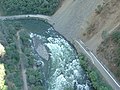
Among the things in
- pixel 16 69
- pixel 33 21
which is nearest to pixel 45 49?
pixel 16 69

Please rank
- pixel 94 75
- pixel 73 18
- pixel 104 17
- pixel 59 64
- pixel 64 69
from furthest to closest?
pixel 73 18 < pixel 104 17 < pixel 59 64 < pixel 64 69 < pixel 94 75

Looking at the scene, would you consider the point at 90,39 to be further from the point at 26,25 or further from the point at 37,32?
the point at 26,25

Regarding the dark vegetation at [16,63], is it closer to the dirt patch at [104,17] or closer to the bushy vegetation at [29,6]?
the dirt patch at [104,17]

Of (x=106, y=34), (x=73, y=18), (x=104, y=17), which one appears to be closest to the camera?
(x=106, y=34)

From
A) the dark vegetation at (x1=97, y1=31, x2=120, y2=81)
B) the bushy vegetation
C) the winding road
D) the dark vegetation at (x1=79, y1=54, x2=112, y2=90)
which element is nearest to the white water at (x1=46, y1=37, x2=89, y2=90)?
the dark vegetation at (x1=79, y1=54, x2=112, y2=90)

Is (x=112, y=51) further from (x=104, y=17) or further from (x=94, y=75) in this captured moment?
(x=104, y=17)

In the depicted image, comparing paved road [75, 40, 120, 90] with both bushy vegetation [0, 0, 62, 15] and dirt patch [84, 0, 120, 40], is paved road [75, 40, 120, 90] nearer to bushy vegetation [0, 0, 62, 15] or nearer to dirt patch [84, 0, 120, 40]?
dirt patch [84, 0, 120, 40]

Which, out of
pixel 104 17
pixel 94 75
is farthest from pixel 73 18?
pixel 94 75
